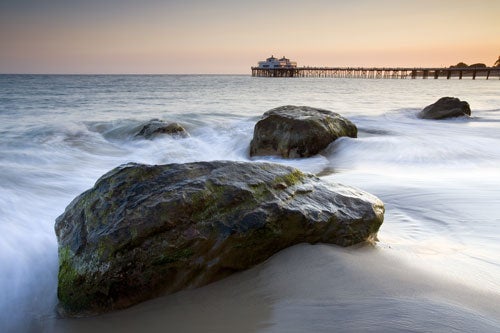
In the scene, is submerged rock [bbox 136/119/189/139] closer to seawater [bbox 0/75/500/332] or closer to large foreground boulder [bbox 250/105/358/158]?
large foreground boulder [bbox 250/105/358/158]

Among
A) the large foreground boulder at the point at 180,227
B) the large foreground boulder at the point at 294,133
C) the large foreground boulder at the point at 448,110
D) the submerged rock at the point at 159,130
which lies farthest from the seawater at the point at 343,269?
the large foreground boulder at the point at 448,110

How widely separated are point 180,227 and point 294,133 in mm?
5815

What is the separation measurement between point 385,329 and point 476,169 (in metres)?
6.03

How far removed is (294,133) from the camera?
8.18 metres

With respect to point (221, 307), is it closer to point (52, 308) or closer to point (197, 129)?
point (52, 308)

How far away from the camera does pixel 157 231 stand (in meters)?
2.57

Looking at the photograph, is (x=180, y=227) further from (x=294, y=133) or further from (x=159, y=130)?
(x=159, y=130)

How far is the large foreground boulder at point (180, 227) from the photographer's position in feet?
8.27

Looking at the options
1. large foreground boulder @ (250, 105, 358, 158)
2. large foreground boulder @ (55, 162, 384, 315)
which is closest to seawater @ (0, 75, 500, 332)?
large foreground boulder @ (55, 162, 384, 315)

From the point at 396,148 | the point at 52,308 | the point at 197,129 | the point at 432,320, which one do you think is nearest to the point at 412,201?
the point at 432,320

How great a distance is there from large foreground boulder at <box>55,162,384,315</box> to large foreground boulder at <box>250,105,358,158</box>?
4981mm

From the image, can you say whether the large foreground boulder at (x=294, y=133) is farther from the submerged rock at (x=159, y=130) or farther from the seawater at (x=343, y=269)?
the submerged rock at (x=159, y=130)

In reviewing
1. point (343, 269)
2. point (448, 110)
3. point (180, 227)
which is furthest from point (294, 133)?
point (448, 110)

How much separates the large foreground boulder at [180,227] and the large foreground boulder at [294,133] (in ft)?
16.3
